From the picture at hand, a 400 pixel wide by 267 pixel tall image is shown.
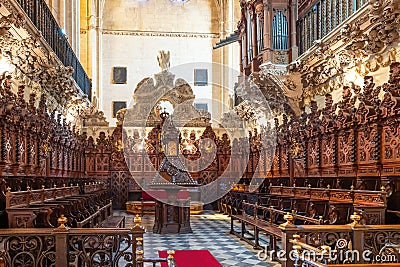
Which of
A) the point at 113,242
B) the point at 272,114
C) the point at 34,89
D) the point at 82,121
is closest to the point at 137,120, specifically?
the point at 82,121

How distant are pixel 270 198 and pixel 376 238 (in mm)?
6652

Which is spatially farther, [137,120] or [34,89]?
[137,120]

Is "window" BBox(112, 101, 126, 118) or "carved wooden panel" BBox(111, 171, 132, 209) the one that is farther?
"window" BBox(112, 101, 126, 118)

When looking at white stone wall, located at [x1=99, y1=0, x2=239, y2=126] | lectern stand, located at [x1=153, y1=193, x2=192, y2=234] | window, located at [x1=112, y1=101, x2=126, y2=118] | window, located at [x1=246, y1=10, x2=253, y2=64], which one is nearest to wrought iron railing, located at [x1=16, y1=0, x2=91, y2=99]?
lectern stand, located at [x1=153, y1=193, x2=192, y2=234]

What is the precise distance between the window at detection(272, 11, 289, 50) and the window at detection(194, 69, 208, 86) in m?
12.6

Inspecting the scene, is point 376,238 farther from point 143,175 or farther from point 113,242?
point 143,175

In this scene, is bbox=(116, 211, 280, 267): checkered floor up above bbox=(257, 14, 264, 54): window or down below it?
below

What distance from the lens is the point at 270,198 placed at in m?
12.2

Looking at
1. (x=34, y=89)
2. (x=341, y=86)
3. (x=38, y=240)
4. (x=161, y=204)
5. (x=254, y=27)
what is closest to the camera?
(x=38, y=240)

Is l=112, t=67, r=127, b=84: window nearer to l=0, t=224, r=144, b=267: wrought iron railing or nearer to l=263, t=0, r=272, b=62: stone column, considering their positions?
l=263, t=0, r=272, b=62: stone column

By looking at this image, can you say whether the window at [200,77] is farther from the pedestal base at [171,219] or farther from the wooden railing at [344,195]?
the pedestal base at [171,219]

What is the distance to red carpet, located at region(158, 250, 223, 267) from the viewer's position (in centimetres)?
772

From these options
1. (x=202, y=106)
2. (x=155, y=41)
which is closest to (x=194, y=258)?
(x=202, y=106)

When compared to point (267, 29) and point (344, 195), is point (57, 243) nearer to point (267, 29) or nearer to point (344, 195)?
point (344, 195)
